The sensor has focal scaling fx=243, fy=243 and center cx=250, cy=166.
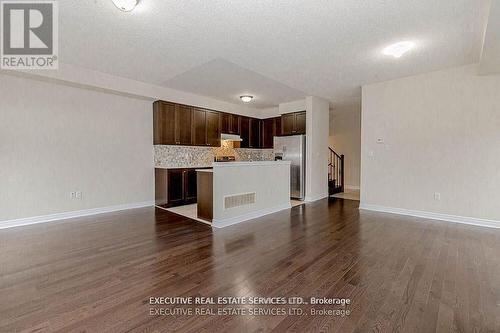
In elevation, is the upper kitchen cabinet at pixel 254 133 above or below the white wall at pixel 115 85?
below

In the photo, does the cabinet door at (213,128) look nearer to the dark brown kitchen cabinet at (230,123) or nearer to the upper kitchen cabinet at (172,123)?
the dark brown kitchen cabinet at (230,123)

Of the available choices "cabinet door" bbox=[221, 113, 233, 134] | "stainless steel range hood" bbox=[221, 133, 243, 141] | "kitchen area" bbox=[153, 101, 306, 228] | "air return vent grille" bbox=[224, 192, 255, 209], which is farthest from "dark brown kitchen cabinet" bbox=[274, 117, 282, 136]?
"air return vent grille" bbox=[224, 192, 255, 209]

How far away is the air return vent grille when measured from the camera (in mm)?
4250

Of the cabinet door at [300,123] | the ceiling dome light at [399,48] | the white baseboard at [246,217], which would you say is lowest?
the white baseboard at [246,217]

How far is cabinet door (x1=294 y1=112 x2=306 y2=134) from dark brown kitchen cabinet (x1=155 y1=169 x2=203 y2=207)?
307 centimetres

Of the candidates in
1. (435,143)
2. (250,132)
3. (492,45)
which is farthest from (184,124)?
(492,45)

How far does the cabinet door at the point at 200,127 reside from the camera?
6.30m

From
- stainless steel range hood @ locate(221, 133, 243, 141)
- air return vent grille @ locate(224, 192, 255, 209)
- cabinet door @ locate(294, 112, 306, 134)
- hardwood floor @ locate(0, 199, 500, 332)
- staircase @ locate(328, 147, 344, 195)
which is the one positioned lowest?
hardwood floor @ locate(0, 199, 500, 332)

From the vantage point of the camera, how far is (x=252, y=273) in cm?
241

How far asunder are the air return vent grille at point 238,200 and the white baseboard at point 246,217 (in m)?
0.22

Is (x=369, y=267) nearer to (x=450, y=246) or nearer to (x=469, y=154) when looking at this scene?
(x=450, y=246)

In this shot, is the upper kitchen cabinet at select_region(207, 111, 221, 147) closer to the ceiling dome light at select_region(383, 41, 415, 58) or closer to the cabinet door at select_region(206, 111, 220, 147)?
the cabinet door at select_region(206, 111, 220, 147)

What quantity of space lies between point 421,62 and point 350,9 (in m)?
2.35

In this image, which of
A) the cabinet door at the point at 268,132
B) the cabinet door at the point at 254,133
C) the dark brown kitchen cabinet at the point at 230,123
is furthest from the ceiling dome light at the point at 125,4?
the cabinet door at the point at 268,132
